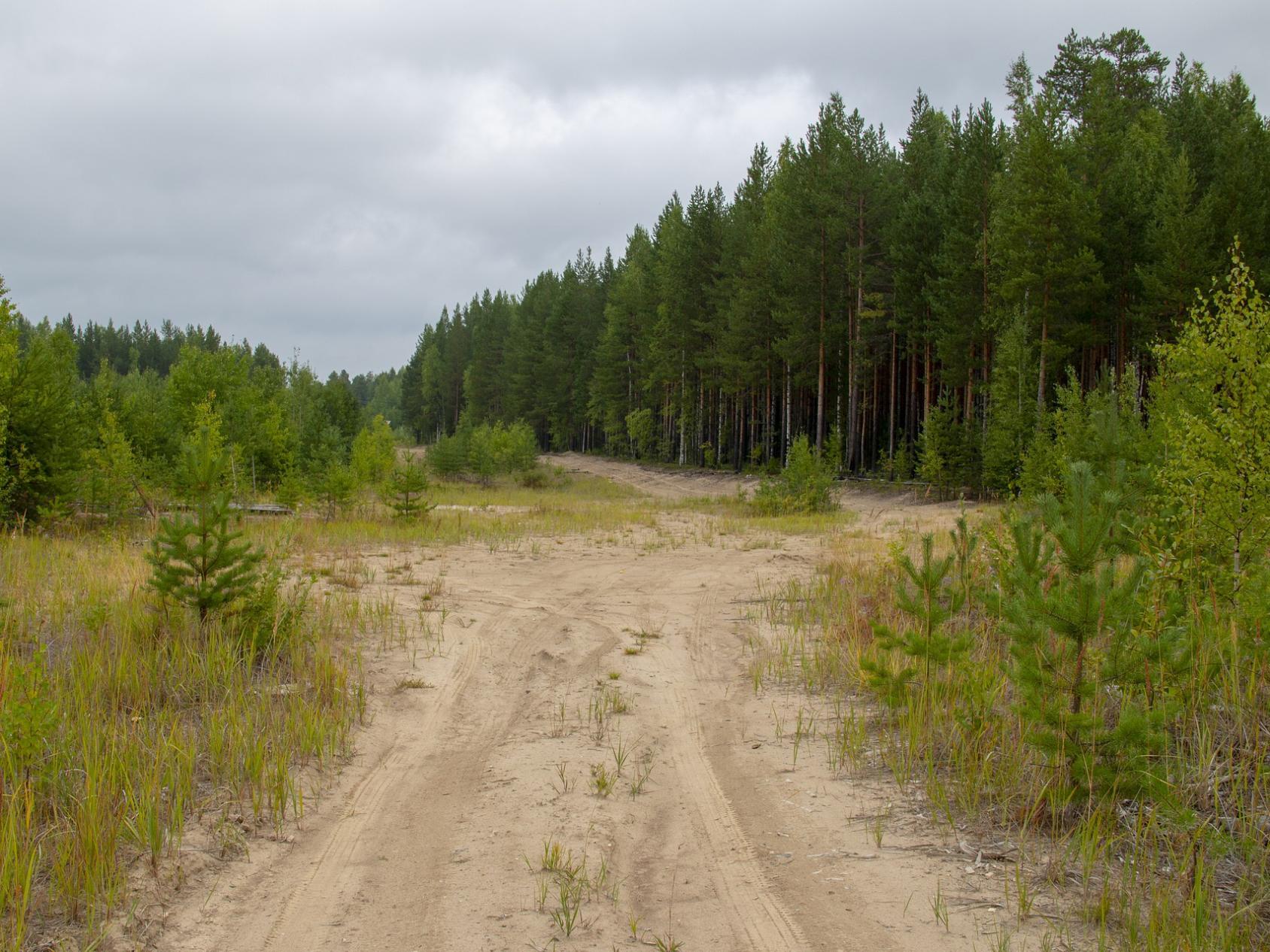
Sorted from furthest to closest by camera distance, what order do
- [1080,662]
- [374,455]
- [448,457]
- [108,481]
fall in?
[448,457], [374,455], [108,481], [1080,662]

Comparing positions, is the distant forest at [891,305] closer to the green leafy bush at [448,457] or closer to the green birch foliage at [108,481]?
the green birch foliage at [108,481]

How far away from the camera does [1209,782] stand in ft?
15.1

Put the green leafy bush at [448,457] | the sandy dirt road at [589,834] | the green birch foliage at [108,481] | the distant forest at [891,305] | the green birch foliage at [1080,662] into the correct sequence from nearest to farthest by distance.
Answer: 1. the sandy dirt road at [589,834]
2. the green birch foliage at [1080,662]
3. the green birch foliage at [108,481]
4. the distant forest at [891,305]
5. the green leafy bush at [448,457]

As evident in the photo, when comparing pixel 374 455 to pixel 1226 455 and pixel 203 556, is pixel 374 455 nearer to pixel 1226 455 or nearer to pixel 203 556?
pixel 203 556

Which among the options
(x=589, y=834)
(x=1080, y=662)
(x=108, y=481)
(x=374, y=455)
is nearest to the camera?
(x=1080, y=662)

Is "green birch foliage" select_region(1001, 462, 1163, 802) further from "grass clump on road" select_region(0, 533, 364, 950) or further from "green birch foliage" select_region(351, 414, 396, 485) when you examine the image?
"green birch foliage" select_region(351, 414, 396, 485)

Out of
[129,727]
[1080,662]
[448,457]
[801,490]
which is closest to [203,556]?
[129,727]

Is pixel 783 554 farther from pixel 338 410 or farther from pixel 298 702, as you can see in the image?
pixel 338 410

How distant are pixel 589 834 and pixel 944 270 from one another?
103 feet

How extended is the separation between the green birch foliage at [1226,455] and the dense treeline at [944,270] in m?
17.2

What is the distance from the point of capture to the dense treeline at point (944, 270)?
26.2 metres

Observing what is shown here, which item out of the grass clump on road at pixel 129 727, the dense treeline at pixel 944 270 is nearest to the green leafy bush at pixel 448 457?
the dense treeline at pixel 944 270

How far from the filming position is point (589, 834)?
475 centimetres

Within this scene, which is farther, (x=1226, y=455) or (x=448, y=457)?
(x=448, y=457)
